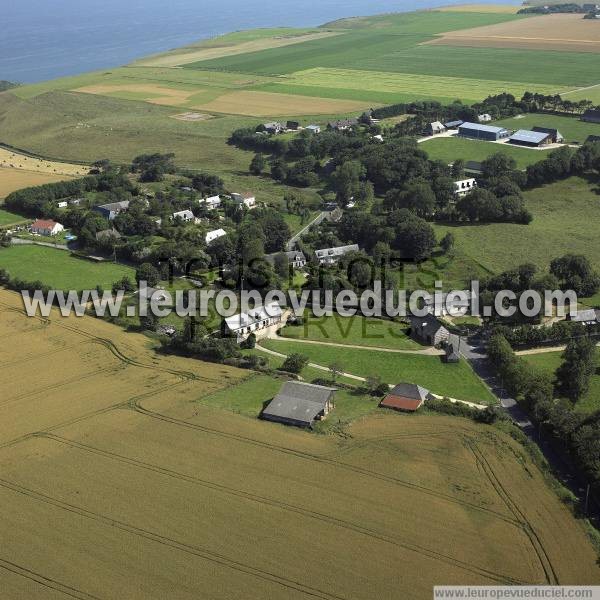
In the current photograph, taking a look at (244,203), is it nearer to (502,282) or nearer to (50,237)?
(50,237)

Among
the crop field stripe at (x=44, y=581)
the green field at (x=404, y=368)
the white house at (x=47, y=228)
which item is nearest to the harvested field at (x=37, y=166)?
the white house at (x=47, y=228)

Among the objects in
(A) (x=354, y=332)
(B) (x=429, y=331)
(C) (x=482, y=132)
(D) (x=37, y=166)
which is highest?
(C) (x=482, y=132)

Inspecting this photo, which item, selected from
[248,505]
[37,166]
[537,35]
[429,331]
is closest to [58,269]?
[429,331]

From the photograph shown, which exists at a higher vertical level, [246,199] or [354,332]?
[246,199]

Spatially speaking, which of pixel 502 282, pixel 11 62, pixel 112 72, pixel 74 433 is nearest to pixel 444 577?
pixel 74 433

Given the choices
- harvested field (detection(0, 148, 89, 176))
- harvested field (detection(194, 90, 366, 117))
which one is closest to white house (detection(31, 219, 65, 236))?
harvested field (detection(0, 148, 89, 176))

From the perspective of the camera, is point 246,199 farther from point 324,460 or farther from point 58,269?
point 324,460

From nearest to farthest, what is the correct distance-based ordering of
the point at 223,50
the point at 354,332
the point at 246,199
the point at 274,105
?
the point at 354,332 → the point at 246,199 → the point at 274,105 → the point at 223,50

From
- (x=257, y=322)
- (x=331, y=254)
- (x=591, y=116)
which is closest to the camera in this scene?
(x=257, y=322)

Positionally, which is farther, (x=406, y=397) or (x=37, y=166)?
(x=37, y=166)
